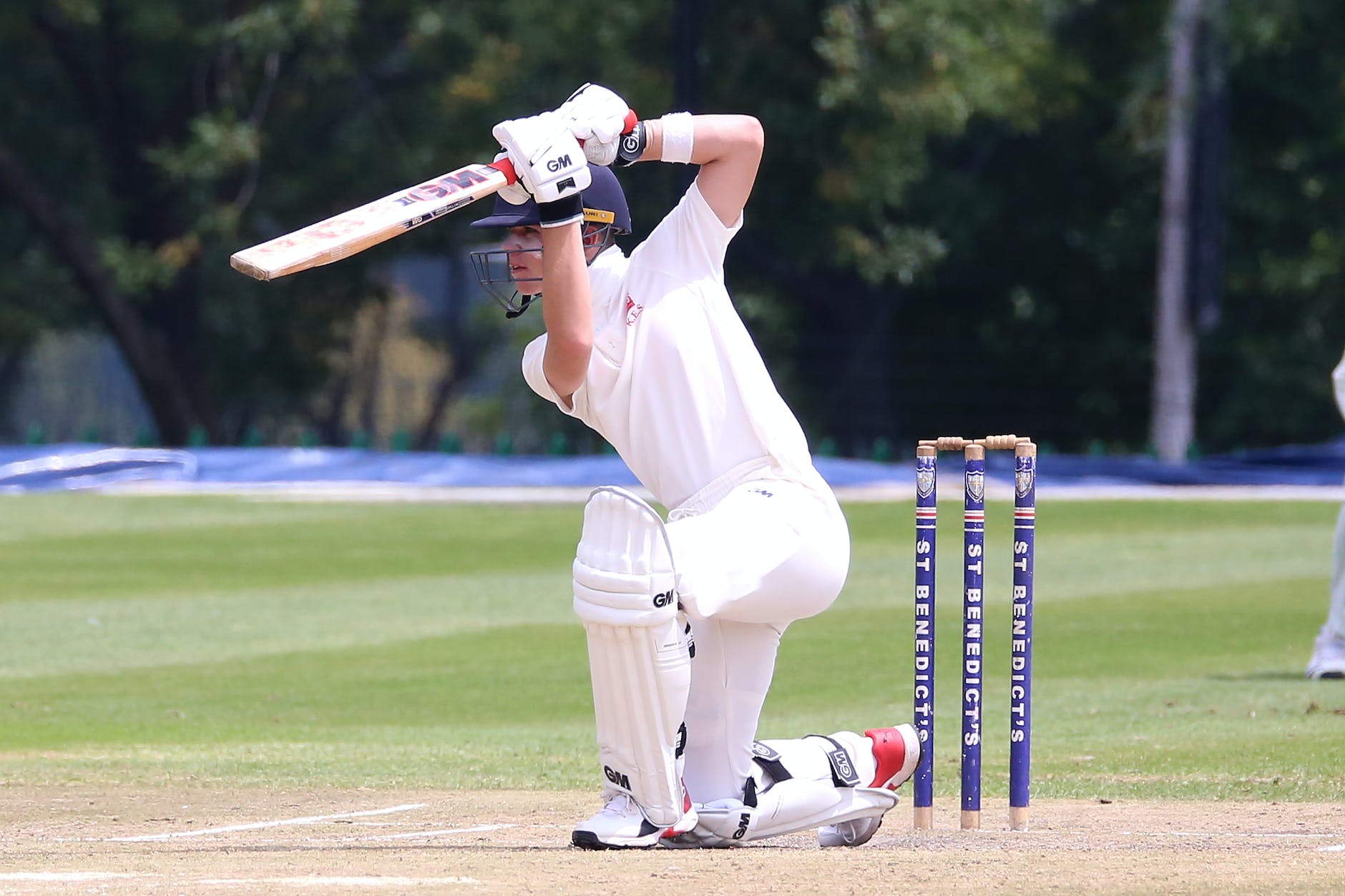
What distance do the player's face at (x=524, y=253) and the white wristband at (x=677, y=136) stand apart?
349mm

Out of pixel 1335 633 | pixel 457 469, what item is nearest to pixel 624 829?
pixel 1335 633

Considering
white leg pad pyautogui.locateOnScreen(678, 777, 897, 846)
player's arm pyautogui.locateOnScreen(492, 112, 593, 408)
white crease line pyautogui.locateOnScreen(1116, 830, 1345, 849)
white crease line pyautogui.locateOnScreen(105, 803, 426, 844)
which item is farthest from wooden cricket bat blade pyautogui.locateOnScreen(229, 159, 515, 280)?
white crease line pyautogui.locateOnScreen(1116, 830, 1345, 849)

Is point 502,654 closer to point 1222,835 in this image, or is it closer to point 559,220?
point 1222,835

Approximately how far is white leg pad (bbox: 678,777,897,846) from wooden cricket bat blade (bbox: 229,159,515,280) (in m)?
1.51

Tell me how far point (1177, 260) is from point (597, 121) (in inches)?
716

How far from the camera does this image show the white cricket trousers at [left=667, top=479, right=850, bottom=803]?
4758 mm

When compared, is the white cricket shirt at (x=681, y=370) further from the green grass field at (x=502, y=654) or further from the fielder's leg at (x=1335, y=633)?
the fielder's leg at (x=1335, y=633)

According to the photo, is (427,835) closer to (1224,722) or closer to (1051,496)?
(1224,722)

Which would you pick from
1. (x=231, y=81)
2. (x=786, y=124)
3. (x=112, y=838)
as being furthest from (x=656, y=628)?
(x=231, y=81)

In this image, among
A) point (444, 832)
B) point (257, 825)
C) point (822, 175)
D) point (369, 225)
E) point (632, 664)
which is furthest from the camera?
point (822, 175)

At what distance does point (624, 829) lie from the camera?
4.75 m

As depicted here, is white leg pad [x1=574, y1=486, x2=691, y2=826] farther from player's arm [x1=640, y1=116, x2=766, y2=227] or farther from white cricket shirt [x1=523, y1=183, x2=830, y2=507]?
player's arm [x1=640, y1=116, x2=766, y2=227]

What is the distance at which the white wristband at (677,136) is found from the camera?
4.82 meters

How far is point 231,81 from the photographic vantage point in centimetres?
Result: 2416
